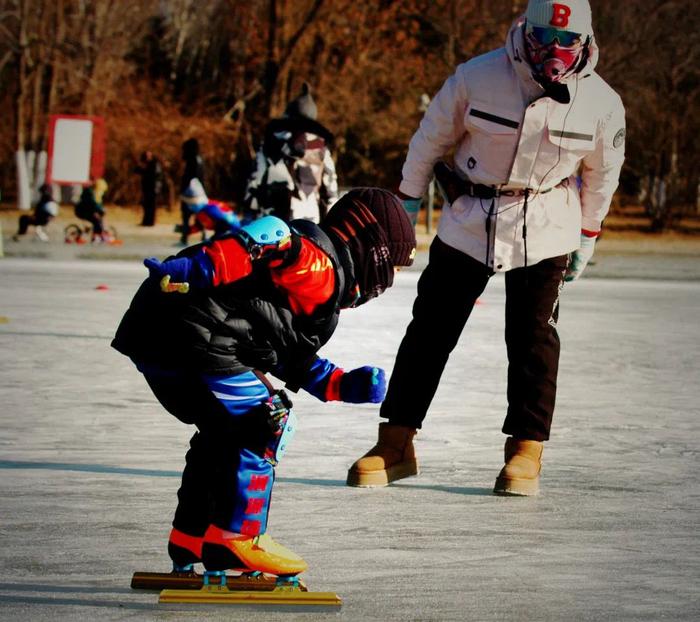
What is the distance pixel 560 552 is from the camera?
4410mm

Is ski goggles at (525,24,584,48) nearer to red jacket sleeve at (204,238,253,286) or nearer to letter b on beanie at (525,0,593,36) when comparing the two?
letter b on beanie at (525,0,593,36)

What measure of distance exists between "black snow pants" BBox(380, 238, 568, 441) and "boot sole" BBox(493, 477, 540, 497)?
22 centimetres

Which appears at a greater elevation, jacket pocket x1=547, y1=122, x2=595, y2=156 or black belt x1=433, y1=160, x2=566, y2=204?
jacket pocket x1=547, y1=122, x2=595, y2=156

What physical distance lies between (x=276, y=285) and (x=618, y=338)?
757 cm

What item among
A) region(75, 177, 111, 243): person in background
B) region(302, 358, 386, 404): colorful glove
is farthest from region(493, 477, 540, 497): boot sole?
region(75, 177, 111, 243): person in background

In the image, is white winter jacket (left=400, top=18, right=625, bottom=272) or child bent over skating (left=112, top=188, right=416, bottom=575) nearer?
child bent over skating (left=112, top=188, right=416, bottom=575)

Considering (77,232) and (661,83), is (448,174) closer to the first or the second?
(77,232)

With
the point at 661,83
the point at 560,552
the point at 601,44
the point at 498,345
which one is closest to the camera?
the point at 560,552

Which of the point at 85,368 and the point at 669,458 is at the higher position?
the point at 669,458

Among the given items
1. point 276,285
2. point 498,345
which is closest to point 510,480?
point 276,285

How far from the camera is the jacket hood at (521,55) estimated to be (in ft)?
17.2

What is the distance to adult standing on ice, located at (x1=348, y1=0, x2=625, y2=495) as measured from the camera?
5.25 m

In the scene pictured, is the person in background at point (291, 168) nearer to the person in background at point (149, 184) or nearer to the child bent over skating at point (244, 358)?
the child bent over skating at point (244, 358)

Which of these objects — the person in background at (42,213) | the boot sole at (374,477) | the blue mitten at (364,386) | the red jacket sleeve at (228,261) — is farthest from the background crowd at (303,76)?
the red jacket sleeve at (228,261)
